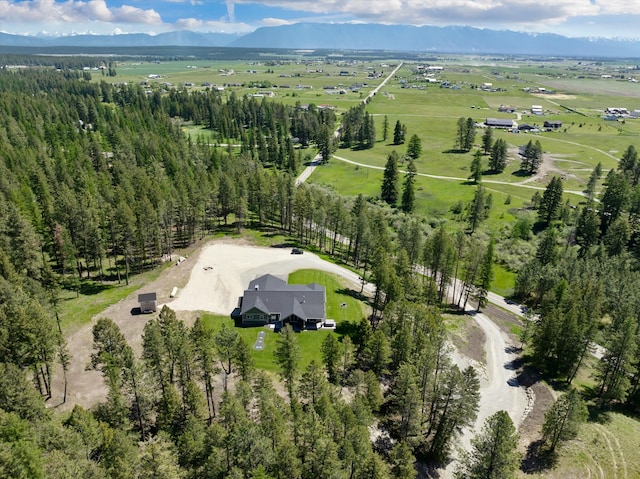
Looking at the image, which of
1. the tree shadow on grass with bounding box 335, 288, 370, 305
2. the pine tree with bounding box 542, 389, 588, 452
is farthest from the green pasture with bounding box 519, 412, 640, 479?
the tree shadow on grass with bounding box 335, 288, 370, 305

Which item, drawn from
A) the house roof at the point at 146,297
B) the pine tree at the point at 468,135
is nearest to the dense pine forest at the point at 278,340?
the house roof at the point at 146,297

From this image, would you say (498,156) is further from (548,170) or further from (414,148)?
(414,148)

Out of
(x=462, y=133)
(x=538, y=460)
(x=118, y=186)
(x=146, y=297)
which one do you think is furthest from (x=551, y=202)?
(x=118, y=186)

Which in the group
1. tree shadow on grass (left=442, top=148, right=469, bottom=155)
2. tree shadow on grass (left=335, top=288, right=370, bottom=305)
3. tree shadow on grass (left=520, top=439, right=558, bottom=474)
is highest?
tree shadow on grass (left=442, top=148, right=469, bottom=155)

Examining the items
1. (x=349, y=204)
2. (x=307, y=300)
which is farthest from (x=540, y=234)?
(x=307, y=300)

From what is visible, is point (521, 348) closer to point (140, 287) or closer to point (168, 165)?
point (140, 287)

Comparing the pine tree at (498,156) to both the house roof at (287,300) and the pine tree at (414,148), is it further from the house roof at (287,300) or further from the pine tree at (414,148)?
the house roof at (287,300)

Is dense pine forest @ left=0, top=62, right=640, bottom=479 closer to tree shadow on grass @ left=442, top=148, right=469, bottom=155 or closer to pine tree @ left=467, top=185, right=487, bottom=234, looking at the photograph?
pine tree @ left=467, top=185, right=487, bottom=234
